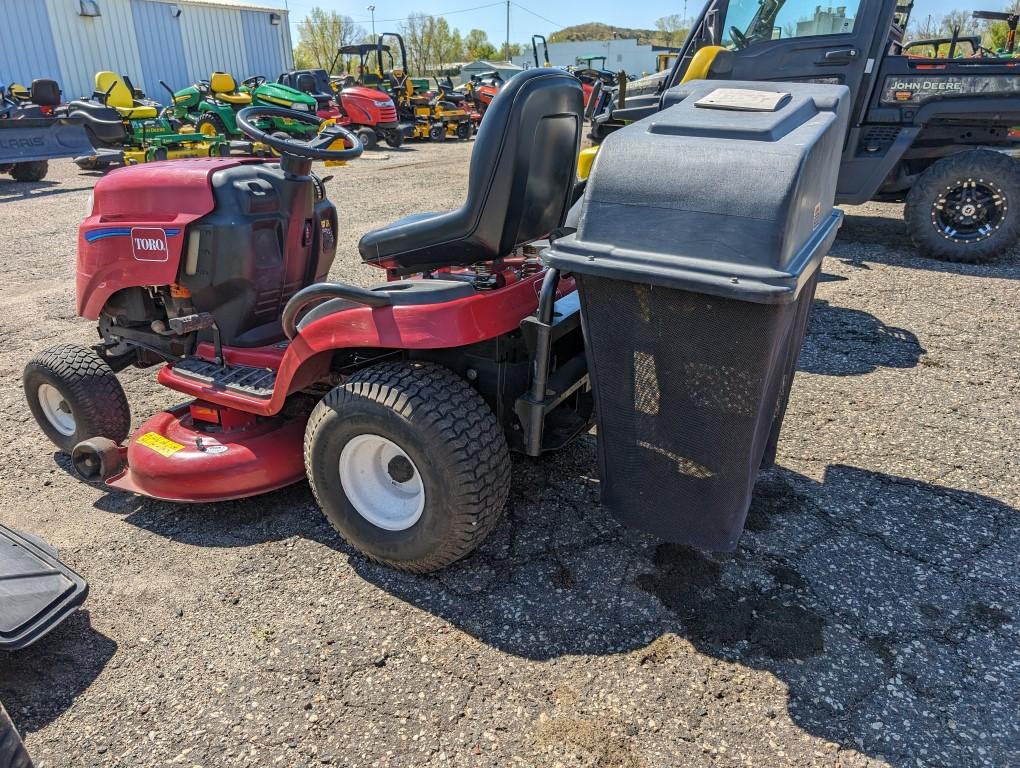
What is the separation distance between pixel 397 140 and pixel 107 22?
1185cm

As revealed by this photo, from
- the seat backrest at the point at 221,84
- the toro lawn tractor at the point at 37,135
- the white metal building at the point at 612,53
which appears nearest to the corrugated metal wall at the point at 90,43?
the seat backrest at the point at 221,84

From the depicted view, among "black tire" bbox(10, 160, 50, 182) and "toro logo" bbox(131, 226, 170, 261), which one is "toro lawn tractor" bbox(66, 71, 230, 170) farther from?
"toro logo" bbox(131, 226, 170, 261)

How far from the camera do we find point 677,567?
7.81 ft

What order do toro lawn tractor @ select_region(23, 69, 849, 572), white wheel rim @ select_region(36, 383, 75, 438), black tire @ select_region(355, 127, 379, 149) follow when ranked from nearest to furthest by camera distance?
toro lawn tractor @ select_region(23, 69, 849, 572) → white wheel rim @ select_region(36, 383, 75, 438) → black tire @ select_region(355, 127, 379, 149)

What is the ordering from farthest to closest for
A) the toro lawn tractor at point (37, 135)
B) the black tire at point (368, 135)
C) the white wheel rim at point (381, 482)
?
the black tire at point (368, 135)
the toro lawn tractor at point (37, 135)
the white wheel rim at point (381, 482)

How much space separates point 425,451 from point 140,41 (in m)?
24.8

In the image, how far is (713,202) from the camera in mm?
1717

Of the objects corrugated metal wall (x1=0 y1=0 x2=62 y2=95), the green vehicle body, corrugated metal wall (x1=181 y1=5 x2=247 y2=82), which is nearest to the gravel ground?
the green vehicle body

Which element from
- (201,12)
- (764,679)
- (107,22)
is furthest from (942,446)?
(201,12)

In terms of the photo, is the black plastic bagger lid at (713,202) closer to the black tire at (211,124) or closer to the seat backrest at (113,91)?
the black tire at (211,124)

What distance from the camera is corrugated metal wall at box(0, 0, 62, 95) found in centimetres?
1895

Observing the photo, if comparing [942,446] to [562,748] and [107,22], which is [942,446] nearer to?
[562,748]

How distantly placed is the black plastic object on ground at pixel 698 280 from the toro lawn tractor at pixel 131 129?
9.00 meters

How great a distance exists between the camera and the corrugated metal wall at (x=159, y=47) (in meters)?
21.9
